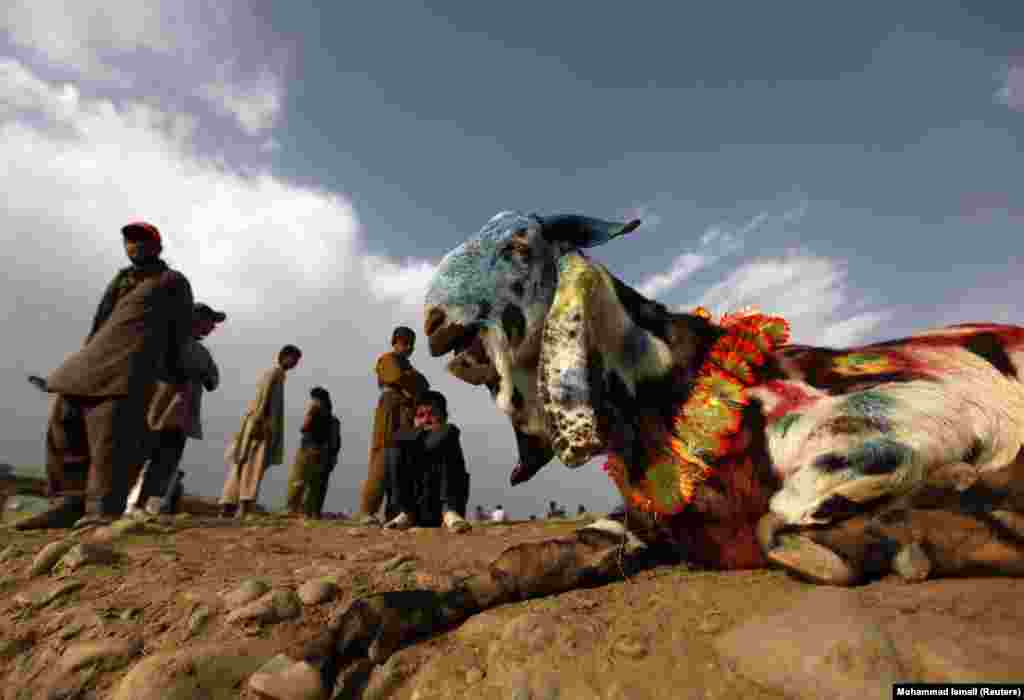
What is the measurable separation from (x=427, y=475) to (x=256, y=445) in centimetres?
385

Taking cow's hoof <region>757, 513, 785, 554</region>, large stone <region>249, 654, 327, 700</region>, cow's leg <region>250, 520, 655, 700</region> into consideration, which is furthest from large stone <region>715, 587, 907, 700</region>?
large stone <region>249, 654, 327, 700</region>

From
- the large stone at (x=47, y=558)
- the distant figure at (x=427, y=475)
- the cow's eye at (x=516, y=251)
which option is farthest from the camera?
the distant figure at (x=427, y=475)

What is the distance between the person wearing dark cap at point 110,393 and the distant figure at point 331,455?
509cm

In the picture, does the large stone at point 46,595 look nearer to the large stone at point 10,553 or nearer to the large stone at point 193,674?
the large stone at point 10,553

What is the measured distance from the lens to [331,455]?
1010cm

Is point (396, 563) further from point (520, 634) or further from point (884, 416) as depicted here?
point (884, 416)

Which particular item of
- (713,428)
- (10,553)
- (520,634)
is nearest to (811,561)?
(713,428)

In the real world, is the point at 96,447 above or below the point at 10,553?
above

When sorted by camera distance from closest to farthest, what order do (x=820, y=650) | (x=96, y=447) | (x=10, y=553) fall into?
(x=820, y=650)
(x=10, y=553)
(x=96, y=447)

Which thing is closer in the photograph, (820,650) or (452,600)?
(820,650)

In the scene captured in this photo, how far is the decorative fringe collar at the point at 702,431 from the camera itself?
7.13 ft

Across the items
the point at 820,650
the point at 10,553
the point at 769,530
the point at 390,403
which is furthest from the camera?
the point at 390,403

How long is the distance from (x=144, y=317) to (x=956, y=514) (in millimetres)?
5689

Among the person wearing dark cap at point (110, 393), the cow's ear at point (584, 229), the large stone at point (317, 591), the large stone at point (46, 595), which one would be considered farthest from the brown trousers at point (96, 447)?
the cow's ear at point (584, 229)
